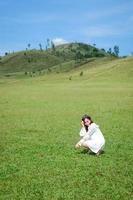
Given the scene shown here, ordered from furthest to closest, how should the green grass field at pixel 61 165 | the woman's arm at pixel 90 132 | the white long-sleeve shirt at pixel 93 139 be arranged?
the woman's arm at pixel 90 132
the white long-sleeve shirt at pixel 93 139
the green grass field at pixel 61 165


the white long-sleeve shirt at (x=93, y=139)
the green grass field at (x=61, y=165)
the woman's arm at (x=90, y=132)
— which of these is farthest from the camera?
the woman's arm at (x=90, y=132)

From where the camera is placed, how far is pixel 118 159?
56.3 feet

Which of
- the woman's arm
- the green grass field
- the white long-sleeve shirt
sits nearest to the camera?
the green grass field

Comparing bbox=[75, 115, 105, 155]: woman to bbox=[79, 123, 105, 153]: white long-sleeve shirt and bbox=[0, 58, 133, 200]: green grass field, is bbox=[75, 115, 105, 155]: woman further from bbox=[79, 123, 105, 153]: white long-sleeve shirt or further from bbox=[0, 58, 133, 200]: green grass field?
bbox=[0, 58, 133, 200]: green grass field

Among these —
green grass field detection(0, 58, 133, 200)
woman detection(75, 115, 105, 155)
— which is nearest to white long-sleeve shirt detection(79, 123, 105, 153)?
woman detection(75, 115, 105, 155)

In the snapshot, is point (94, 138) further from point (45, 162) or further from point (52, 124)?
point (52, 124)

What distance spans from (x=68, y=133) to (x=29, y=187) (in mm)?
11844

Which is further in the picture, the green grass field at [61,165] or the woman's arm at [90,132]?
the woman's arm at [90,132]

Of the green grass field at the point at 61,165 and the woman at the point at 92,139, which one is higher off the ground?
the woman at the point at 92,139

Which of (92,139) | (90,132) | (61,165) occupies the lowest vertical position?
(61,165)

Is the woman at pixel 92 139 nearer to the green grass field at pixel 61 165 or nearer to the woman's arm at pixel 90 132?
the woman's arm at pixel 90 132

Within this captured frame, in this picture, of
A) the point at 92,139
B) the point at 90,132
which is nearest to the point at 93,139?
the point at 92,139

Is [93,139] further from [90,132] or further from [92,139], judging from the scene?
[90,132]

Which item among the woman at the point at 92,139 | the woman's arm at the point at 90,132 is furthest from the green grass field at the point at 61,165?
the woman's arm at the point at 90,132
